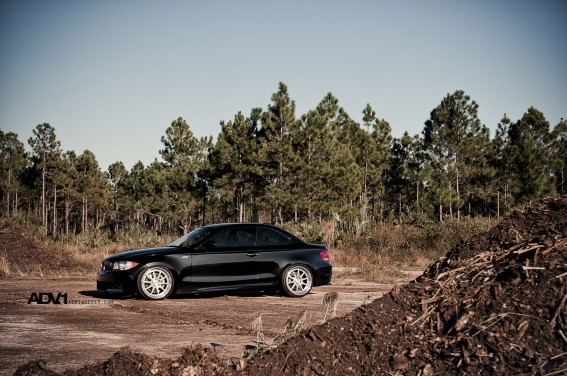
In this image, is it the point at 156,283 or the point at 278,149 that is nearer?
the point at 156,283

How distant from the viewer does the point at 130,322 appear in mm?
8914

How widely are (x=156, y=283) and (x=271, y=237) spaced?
2.52 m

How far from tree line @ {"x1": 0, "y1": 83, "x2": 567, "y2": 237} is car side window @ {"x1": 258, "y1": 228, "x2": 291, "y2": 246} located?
27.4 metres

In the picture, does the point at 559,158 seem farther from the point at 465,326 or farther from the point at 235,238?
the point at 465,326

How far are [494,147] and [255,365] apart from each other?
6170 centimetres

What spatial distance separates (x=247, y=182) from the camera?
2133 inches

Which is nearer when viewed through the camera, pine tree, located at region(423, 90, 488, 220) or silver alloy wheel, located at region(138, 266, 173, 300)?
silver alloy wheel, located at region(138, 266, 173, 300)

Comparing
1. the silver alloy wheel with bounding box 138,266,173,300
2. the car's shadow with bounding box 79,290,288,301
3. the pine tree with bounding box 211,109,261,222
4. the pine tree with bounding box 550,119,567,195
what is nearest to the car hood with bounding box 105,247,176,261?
the silver alloy wheel with bounding box 138,266,173,300

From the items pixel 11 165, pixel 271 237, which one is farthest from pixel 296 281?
pixel 11 165

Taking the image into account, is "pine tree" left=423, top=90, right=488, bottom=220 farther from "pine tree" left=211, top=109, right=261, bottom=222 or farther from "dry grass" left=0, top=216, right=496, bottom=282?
"dry grass" left=0, top=216, right=496, bottom=282

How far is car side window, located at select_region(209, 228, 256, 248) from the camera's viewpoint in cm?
1204

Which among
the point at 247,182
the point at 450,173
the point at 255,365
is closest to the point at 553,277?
the point at 255,365

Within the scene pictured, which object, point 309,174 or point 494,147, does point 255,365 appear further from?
point 494,147

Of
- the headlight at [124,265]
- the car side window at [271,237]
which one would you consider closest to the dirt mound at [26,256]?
the headlight at [124,265]
